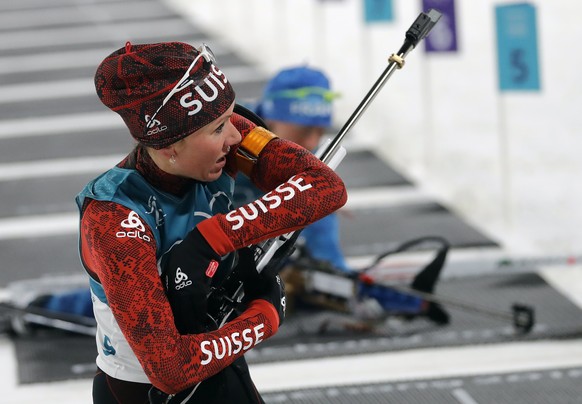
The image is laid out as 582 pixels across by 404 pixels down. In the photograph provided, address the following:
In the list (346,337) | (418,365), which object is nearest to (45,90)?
(346,337)

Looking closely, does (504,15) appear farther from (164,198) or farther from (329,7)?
(329,7)

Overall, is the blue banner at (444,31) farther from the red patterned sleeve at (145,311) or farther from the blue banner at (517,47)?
the red patterned sleeve at (145,311)

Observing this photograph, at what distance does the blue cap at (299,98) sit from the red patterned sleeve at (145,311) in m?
2.30

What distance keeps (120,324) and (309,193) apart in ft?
1.34

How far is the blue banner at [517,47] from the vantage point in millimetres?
4965

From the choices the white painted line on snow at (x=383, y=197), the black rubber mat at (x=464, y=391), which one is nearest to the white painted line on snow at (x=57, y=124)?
the white painted line on snow at (x=383, y=197)

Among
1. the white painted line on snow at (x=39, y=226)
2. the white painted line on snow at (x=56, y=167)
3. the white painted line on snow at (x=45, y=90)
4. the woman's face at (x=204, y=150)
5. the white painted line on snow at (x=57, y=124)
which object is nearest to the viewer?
the woman's face at (x=204, y=150)

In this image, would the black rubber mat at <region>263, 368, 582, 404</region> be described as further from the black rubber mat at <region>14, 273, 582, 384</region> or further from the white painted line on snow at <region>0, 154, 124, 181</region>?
the white painted line on snow at <region>0, 154, 124, 181</region>

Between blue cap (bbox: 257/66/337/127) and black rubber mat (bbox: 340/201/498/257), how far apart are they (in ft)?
3.51

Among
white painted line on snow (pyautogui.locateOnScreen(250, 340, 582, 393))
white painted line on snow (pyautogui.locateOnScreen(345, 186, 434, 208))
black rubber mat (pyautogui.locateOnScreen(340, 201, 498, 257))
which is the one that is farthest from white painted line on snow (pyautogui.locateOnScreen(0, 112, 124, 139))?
white painted line on snow (pyautogui.locateOnScreen(250, 340, 582, 393))

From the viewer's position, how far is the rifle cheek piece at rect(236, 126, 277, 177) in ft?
7.11

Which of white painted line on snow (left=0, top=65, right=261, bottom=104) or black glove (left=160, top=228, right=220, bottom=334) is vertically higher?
black glove (left=160, top=228, right=220, bottom=334)

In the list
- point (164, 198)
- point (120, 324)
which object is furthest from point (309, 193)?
point (120, 324)

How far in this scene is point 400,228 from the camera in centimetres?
558
